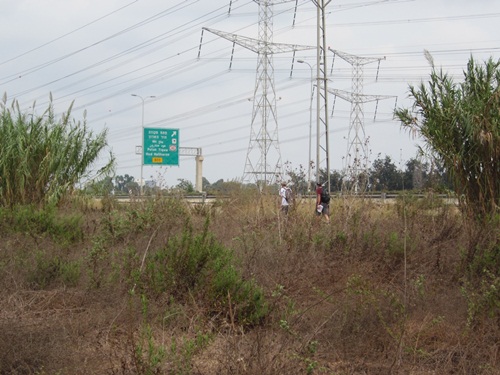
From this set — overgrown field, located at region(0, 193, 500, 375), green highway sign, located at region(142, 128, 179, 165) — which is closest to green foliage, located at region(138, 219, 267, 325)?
overgrown field, located at region(0, 193, 500, 375)

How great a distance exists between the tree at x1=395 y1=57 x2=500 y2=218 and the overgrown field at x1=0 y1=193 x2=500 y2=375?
588mm

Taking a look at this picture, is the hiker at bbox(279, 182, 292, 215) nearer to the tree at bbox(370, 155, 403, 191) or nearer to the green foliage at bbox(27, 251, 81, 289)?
the tree at bbox(370, 155, 403, 191)

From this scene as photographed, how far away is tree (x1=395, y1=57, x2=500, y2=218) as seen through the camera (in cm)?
1201

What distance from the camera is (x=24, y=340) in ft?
21.2

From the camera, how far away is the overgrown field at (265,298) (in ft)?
20.5

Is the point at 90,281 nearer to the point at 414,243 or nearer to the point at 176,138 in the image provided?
the point at 414,243

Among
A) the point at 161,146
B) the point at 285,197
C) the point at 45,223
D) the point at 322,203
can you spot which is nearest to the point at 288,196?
the point at 285,197

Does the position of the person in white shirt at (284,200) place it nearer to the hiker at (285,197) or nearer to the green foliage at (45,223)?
the hiker at (285,197)

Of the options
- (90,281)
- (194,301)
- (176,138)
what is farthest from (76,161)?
(176,138)

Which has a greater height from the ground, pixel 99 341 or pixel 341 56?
pixel 341 56

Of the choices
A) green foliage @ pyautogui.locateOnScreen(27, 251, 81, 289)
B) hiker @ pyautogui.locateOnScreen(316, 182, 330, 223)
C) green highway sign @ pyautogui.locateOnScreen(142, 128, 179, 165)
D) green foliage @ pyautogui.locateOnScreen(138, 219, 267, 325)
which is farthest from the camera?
green highway sign @ pyautogui.locateOnScreen(142, 128, 179, 165)

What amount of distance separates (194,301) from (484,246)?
4.16 m

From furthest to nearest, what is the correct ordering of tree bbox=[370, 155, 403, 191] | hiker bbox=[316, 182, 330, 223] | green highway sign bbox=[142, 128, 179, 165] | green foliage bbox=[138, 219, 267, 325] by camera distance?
green highway sign bbox=[142, 128, 179, 165]
hiker bbox=[316, 182, 330, 223]
tree bbox=[370, 155, 403, 191]
green foliage bbox=[138, 219, 267, 325]

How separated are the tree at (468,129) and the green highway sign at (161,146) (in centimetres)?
2399
